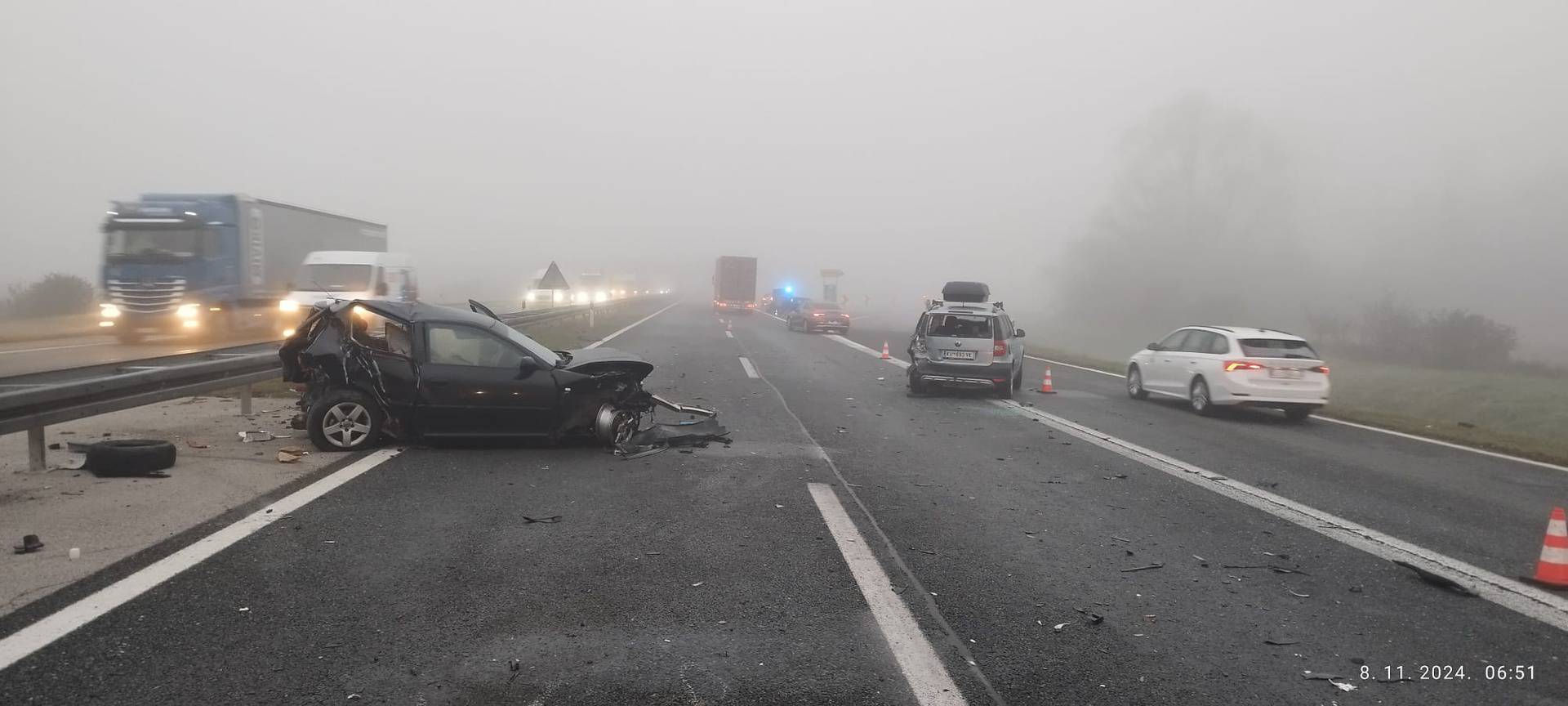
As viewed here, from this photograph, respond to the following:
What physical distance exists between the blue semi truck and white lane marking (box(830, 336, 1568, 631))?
63.7 ft

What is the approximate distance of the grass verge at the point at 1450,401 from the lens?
42.6 ft

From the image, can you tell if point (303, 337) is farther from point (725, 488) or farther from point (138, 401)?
point (725, 488)

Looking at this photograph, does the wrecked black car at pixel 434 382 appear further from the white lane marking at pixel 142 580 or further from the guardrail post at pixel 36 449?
the guardrail post at pixel 36 449

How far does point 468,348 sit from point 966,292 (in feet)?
52.7

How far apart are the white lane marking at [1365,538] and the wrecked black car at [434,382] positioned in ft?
18.5

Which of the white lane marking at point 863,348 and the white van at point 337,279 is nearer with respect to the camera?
the white van at point 337,279

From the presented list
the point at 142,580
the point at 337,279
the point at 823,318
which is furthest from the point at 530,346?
the point at 823,318

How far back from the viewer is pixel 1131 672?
3693 mm

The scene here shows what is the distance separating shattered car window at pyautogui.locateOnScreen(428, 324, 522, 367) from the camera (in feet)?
27.3

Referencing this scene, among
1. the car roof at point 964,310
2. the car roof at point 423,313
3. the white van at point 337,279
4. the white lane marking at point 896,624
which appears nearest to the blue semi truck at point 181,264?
the white van at point 337,279

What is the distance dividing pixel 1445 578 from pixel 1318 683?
7.55 feet

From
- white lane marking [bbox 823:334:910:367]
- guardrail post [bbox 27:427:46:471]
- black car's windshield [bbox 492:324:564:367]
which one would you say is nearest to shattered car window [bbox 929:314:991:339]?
white lane marking [bbox 823:334:910:367]

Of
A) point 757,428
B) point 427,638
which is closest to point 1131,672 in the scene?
point 427,638

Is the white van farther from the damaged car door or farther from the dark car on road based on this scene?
the dark car on road
